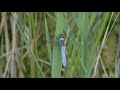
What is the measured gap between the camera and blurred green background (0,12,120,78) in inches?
30.3

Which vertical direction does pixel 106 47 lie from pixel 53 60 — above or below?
above

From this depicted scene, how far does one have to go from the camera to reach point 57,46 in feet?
2.40

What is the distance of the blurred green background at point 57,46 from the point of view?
30.3 inches

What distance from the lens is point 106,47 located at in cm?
182
